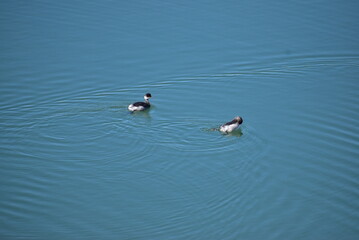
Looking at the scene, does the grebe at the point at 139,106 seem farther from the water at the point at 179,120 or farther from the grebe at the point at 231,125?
the grebe at the point at 231,125

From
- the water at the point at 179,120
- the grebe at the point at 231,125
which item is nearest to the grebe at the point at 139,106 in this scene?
the water at the point at 179,120

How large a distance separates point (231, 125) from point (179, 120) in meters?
1.38

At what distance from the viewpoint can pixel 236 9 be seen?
2091 centimetres

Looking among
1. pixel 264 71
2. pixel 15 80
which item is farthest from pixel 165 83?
pixel 15 80

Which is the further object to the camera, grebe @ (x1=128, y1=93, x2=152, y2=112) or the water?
grebe @ (x1=128, y1=93, x2=152, y2=112)

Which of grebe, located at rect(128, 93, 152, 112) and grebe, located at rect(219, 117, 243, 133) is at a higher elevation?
grebe, located at rect(128, 93, 152, 112)

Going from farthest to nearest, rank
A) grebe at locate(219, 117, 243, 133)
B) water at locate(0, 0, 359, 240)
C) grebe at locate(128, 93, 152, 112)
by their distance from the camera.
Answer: grebe at locate(128, 93, 152, 112), grebe at locate(219, 117, 243, 133), water at locate(0, 0, 359, 240)

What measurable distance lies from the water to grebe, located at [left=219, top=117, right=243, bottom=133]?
0.19 m

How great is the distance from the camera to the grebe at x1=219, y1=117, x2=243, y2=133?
1345 centimetres

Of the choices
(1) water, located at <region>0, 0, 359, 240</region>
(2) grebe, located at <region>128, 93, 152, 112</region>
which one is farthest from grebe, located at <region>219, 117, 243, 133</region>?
(2) grebe, located at <region>128, 93, 152, 112</region>

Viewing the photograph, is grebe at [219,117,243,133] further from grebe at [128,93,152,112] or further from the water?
grebe at [128,93,152,112]

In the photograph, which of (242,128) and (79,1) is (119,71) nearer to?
(242,128)

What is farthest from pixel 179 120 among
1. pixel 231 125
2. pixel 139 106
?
pixel 231 125

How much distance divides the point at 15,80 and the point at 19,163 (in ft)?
13.6
